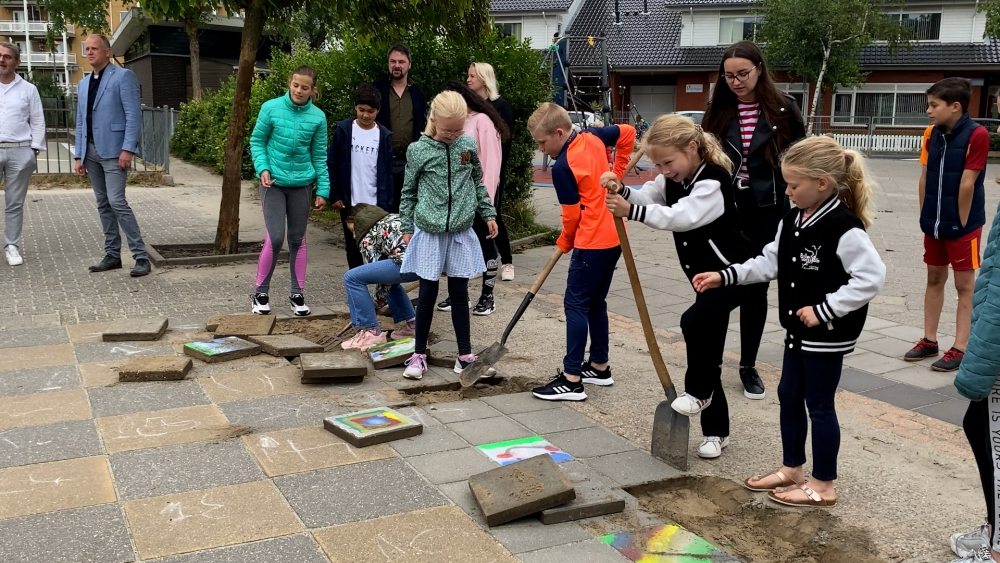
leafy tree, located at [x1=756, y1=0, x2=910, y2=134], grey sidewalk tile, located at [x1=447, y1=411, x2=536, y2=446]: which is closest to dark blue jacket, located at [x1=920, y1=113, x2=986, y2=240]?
grey sidewalk tile, located at [x1=447, y1=411, x2=536, y2=446]

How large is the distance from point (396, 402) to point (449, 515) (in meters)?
1.55

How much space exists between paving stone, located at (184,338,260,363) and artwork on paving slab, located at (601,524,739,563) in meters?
3.25

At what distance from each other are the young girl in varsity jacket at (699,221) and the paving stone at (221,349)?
9.55 feet

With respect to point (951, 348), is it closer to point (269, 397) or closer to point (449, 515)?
point (449, 515)

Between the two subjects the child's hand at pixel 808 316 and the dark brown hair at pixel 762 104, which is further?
the dark brown hair at pixel 762 104

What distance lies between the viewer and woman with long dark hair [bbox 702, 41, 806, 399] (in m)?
5.08

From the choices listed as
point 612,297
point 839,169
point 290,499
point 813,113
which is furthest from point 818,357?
point 813,113

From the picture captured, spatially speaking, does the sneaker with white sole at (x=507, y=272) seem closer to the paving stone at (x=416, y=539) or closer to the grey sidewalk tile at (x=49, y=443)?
the grey sidewalk tile at (x=49, y=443)

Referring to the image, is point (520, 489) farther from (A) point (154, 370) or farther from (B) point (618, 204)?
(A) point (154, 370)

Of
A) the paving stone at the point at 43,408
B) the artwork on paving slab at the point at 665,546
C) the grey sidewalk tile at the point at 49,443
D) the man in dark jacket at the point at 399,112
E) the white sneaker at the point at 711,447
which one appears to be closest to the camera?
the artwork on paving slab at the point at 665,546

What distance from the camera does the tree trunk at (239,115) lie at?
Result: 8922mm

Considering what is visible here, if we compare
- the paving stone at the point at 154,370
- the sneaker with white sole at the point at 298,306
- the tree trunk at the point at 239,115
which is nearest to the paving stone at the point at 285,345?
the paving stone at the point at 154,370

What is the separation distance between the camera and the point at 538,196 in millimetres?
16578

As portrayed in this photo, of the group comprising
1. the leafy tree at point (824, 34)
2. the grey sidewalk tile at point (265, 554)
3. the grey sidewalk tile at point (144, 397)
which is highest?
the leafy tree at point (824, 34)
